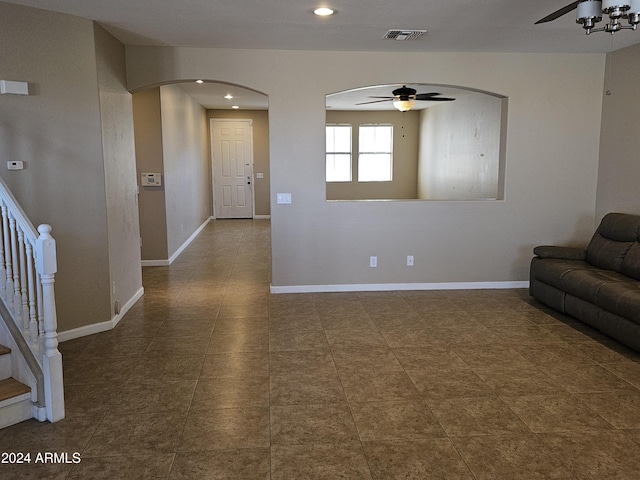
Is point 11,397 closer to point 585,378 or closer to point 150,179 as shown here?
point 585,378

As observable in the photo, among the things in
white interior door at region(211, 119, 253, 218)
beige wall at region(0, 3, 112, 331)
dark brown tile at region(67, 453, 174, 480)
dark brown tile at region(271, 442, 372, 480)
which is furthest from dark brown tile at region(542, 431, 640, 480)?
white interior door at region(211, 119, 253, 218)

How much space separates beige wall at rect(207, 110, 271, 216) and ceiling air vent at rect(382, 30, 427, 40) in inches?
297

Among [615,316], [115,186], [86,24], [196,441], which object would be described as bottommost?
[196,441]

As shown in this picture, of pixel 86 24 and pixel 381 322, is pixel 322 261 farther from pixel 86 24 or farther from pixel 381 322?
pixel 86 24

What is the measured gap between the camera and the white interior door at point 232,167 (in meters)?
12.1

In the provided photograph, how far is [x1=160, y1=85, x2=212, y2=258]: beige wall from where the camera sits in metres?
7.42

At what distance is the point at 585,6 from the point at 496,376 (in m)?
2.35

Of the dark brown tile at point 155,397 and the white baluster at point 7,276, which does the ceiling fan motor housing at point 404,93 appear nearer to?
the dark brown tile at point 155,397

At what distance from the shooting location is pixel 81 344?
4207 mm

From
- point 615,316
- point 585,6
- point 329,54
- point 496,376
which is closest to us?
point 585,6

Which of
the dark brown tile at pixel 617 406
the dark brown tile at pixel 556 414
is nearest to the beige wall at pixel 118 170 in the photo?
the dark brown tile at pixel 556 414

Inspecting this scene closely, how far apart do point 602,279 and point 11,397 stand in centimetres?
442

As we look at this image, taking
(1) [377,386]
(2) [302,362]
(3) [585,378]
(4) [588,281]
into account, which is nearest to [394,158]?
(4) [588,281]

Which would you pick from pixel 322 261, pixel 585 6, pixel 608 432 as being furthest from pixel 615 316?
pixel 322 261
